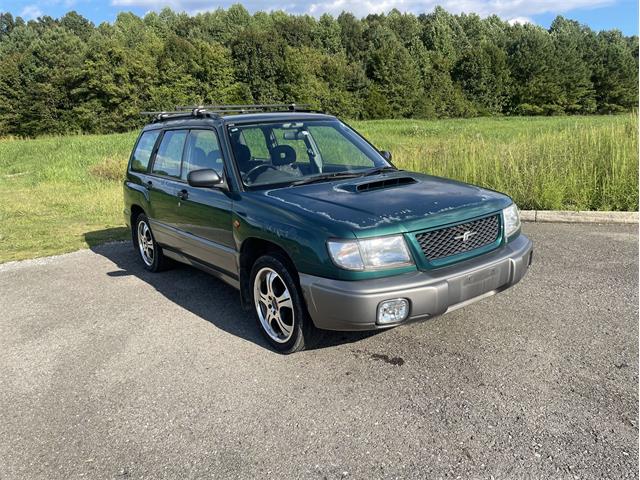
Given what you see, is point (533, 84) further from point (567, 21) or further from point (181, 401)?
point (181, 401)

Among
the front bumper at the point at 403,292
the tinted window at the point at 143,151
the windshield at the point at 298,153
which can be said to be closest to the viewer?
the front bumper at the point at 403,292

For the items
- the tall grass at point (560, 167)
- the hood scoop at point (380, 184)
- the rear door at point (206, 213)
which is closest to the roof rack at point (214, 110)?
the rear door at point (206, 213)

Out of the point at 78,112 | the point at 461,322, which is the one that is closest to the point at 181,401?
the point at 461,322

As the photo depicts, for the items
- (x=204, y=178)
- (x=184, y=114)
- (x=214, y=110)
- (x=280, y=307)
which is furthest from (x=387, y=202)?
(x=214, y=110)

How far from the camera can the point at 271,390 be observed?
3.34 meters

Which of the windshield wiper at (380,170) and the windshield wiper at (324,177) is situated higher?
the windshield wiper at (324,177)

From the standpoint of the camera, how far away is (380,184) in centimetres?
402

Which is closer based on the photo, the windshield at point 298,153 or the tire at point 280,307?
the tire at point 280,307

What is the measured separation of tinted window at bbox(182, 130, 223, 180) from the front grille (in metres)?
1.96

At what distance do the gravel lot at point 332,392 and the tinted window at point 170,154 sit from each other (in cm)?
137

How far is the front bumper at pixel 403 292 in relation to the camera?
312 centimetres

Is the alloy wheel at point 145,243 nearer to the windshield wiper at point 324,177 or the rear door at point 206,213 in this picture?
the rear door at point 206,213

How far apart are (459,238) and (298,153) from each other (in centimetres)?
182

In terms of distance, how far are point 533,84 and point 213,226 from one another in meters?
73.8
